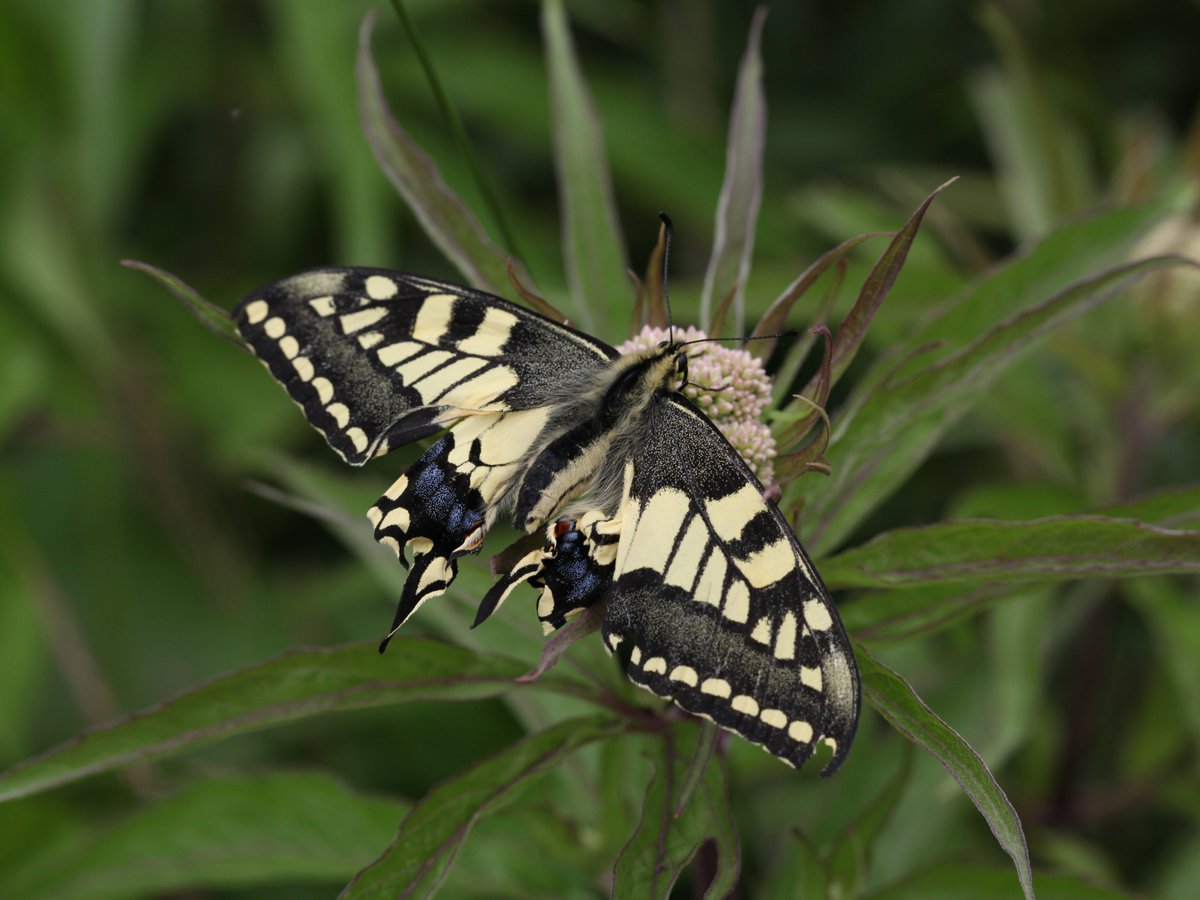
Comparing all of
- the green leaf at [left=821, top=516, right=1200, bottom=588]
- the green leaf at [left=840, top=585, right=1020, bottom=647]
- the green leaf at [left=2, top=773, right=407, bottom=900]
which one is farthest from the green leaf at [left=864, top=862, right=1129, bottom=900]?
the green leaf at [left=2, top=773, right=407, bottom=900]

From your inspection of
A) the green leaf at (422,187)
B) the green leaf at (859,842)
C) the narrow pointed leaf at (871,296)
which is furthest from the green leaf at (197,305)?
the green leaf at (859,842)

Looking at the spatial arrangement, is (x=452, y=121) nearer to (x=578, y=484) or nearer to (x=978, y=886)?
(x=578, y=484)

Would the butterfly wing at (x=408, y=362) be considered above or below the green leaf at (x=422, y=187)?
below

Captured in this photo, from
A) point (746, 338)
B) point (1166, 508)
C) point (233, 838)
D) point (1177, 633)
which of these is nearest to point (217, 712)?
point (233, 838)

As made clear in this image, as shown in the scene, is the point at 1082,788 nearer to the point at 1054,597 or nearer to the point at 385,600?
the point at 1054,597

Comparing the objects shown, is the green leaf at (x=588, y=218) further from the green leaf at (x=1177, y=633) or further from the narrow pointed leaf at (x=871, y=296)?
the green leaf at (x=1177, y=633)

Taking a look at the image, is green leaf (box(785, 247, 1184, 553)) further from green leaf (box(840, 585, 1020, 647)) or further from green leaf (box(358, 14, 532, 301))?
green leaf (box(358, 14, 532, 301))
